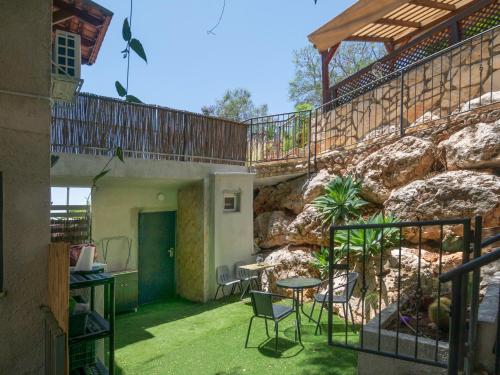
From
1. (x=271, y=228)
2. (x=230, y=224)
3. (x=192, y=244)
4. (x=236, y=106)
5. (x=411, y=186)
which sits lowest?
(x=192, y=244)

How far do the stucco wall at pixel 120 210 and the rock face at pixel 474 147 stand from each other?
21.0 ft

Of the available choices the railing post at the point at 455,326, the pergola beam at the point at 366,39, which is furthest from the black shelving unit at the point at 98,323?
the pergola beam at the point at 366,39

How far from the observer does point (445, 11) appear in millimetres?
9969

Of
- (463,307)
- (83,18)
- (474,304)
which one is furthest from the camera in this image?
(83,18)

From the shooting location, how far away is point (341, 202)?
7590 mm

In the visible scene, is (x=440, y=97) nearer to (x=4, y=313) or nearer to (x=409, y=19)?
(x=409, y=19)

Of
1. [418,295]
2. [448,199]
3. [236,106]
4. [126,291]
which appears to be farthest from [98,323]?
[236,106]

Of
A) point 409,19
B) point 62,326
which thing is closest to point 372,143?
point 409,19

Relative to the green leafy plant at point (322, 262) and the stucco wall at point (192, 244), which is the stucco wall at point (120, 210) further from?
the green leafy plant at point (322, 262)

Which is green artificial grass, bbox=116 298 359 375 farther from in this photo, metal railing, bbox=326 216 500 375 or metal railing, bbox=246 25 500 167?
metal railing, bbox=246 25 500 167

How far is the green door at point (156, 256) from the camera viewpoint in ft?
27.6

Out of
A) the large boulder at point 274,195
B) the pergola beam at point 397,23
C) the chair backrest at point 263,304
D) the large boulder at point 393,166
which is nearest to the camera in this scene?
the chair backrest at point 263,304

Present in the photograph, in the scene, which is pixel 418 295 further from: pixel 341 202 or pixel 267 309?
pixel 341 202

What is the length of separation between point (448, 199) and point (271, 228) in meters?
4.48
